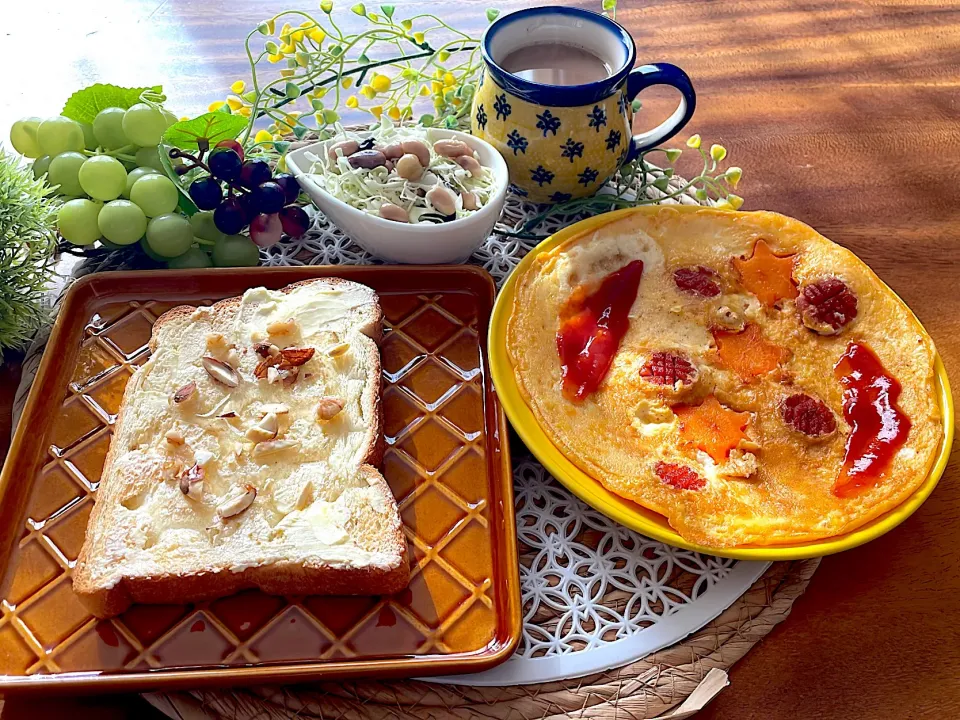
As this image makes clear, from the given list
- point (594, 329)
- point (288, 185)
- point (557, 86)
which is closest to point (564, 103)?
point (557, 86)

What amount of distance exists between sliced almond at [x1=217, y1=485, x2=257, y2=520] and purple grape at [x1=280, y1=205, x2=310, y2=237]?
2.46ft

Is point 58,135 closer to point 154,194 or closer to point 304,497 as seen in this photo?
point 154,194

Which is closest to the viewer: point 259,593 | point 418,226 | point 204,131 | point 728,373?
point 259,593

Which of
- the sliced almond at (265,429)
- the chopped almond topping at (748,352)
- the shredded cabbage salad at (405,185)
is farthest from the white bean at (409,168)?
the chopped almond topping at (748,352)

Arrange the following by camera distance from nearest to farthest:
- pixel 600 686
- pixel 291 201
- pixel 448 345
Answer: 1. pixel 600 686
2. pixel 448 345
3. pixel 291 201

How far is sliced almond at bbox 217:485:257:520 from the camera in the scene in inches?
52.9

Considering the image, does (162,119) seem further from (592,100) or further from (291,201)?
(592,100)

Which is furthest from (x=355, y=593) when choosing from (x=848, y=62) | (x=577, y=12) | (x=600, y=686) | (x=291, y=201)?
(x=848, y=62)

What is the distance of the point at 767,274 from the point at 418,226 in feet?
2.55

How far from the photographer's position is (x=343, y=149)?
6.06ft

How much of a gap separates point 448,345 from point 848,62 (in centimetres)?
194

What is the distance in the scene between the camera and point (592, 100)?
175cm

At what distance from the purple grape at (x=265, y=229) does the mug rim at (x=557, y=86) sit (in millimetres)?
617

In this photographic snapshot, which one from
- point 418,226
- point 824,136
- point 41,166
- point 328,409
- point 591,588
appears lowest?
point 591,588
